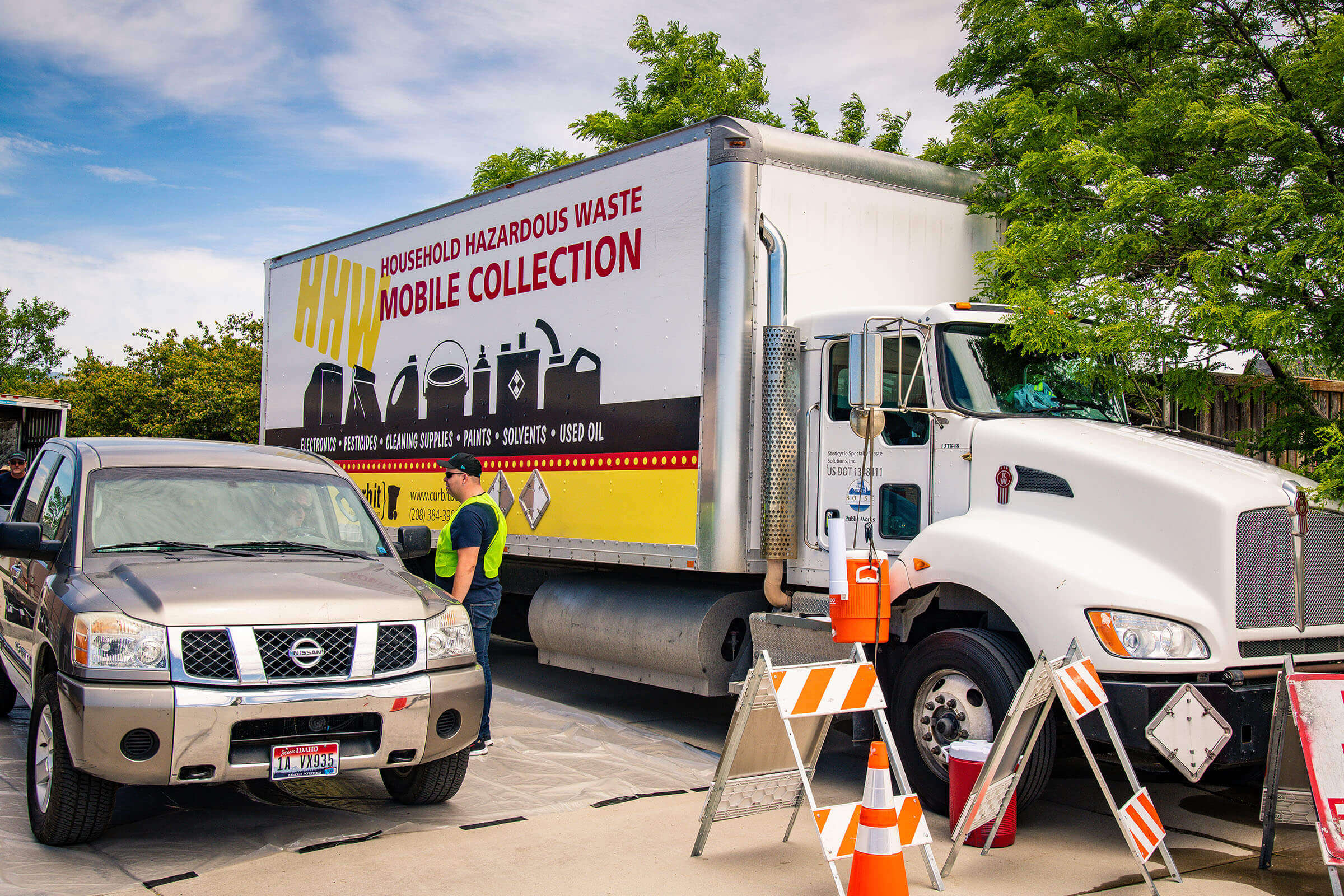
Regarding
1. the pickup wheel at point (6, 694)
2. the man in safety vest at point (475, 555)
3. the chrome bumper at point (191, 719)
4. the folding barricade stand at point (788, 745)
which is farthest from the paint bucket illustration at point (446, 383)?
the folding barricade stand at point (788, 745)

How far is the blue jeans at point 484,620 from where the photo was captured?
280 inches

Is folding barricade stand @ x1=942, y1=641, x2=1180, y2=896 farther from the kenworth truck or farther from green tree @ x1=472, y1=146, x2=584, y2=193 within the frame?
green tree @ x1=472, y1=146, x2=584, y2=193

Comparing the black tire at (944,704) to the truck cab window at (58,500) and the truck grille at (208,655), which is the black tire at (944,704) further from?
the truck cab window at (58,500)

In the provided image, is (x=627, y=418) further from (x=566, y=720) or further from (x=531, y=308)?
(x=566, y=720)

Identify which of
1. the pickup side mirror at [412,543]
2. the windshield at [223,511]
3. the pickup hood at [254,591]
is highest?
the windshield at [223,511]

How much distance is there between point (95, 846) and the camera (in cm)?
521

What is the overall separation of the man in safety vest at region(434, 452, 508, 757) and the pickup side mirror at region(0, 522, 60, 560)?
7.36 ft

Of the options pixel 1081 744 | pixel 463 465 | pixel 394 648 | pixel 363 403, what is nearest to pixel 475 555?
pixel 463 465

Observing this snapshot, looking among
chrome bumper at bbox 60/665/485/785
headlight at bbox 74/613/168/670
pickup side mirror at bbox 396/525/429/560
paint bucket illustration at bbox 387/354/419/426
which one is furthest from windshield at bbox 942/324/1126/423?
paint bucket illustration at bbox 387/354/419/426

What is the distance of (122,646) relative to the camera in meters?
4.82

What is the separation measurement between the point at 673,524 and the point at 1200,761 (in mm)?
3599

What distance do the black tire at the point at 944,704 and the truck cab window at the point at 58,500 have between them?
462 centimetres

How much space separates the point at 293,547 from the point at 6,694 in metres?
3.10

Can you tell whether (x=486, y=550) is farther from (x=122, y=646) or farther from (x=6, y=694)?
(x=6, y=694)
